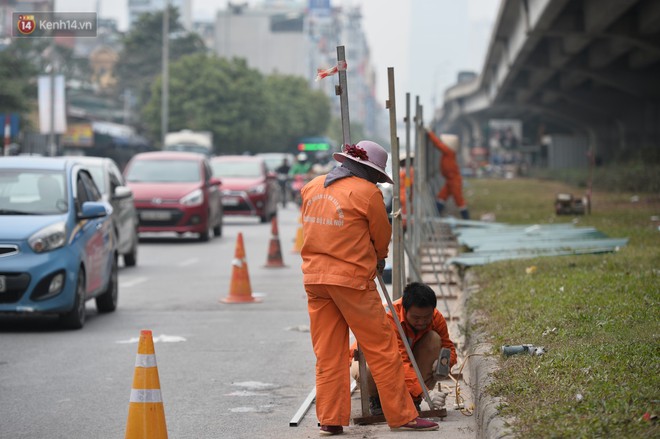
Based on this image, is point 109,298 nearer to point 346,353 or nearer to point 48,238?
point 48,238

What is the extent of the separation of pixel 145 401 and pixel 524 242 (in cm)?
1250

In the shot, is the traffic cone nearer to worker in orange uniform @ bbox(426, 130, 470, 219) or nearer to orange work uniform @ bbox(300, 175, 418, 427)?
worker in orange uniform @ bbox(426, 130, 470, 219)

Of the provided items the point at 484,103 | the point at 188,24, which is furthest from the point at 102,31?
the point at 484,103

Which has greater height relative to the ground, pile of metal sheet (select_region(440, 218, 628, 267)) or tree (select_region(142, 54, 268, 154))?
tree (select_region(142, 54, 268, 154))

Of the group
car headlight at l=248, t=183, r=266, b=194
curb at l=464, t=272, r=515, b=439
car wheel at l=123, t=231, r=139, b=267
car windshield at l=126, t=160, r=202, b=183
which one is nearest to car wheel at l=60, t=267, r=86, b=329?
curb at l=464, t=272, r=515, b=439

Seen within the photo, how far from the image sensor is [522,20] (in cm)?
3578

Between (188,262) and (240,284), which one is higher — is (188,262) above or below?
below

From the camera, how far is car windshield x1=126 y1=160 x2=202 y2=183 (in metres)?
25.1

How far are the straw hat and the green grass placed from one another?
50.6 inches

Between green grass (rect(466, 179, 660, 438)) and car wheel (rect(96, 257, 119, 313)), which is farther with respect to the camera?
car wheel (rect(96, 257, 119, 313))

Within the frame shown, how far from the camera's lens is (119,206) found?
60.2ft

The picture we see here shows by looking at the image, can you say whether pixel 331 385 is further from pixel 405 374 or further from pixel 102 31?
pixel 102 31

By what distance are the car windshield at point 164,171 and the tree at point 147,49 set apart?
81.8 m

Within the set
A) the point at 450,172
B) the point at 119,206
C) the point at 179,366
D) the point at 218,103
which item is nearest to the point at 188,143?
the point at 218,103
